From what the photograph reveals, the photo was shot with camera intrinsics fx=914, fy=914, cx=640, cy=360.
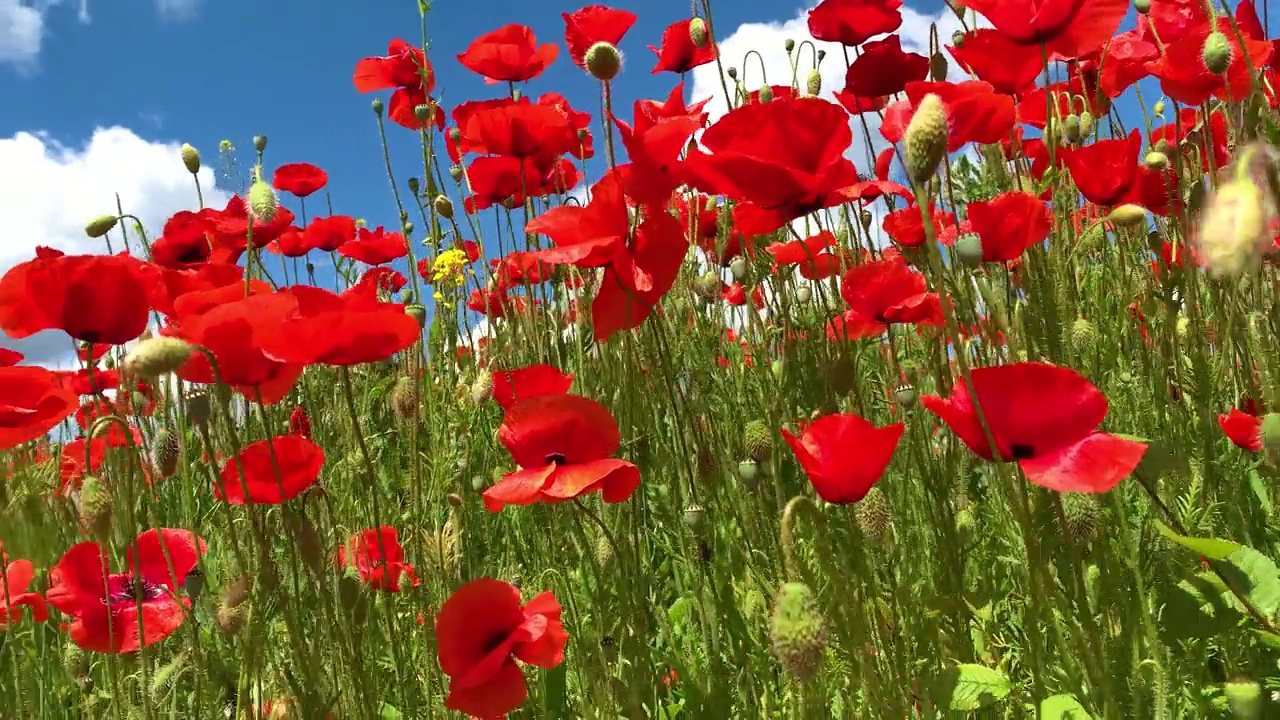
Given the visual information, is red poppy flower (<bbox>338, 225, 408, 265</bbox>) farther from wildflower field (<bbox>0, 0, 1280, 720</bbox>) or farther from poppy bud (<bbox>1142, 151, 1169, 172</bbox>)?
poppy bud (<bbox>1142, 151, 1169, 172</bbox>)

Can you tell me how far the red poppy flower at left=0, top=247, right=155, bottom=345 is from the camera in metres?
1.44

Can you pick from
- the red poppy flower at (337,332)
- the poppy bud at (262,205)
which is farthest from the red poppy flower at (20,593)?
the red poppy flower at (337,332)

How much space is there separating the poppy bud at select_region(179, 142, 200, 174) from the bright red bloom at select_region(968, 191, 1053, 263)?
217 centimetres

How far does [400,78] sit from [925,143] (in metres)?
2.48

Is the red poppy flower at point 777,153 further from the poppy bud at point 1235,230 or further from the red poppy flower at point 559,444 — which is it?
the poppy bud at point 1235,230

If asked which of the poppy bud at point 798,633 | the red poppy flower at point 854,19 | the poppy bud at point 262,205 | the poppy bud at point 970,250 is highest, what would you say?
the red poppy flower at point 854,19

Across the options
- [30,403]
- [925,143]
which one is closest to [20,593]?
[30,403]

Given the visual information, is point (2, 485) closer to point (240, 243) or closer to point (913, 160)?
point (240, 243)

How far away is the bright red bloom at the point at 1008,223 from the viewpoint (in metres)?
1.70

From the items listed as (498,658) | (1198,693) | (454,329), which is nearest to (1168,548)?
(1198,693)

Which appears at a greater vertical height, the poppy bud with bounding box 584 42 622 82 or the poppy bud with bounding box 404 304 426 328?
the poppy bud with bounding box 584 42 622 82

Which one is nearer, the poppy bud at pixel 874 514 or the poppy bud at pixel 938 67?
the poppy bud at pixel 874 514

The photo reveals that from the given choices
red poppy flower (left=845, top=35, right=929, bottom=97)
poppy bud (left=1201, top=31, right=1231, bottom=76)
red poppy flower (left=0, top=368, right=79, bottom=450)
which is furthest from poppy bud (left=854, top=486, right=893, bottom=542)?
red poppy flower (left=0, top=368, right=79, bottom=450)

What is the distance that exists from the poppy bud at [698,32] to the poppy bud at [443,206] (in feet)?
3.16
